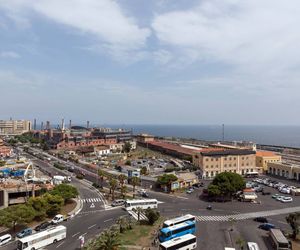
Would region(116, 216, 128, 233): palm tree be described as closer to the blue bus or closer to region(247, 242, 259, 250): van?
the blue bus

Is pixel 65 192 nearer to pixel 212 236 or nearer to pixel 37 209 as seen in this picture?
pixel 37 209

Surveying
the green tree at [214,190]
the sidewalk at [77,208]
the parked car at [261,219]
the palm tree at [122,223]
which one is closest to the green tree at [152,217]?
the palm tree at [122,223]

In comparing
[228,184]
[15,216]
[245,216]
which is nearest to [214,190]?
[228,184]

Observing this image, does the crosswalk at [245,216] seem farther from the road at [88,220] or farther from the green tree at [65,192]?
the green tree at [65,192]

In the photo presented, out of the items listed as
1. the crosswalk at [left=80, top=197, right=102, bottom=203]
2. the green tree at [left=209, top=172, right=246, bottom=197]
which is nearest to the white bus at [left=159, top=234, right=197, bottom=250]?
the green tree at [left=209, top=172, right=246, bottom=197]

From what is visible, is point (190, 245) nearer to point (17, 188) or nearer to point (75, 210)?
point (75, 210)

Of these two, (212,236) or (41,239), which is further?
(212,236)
